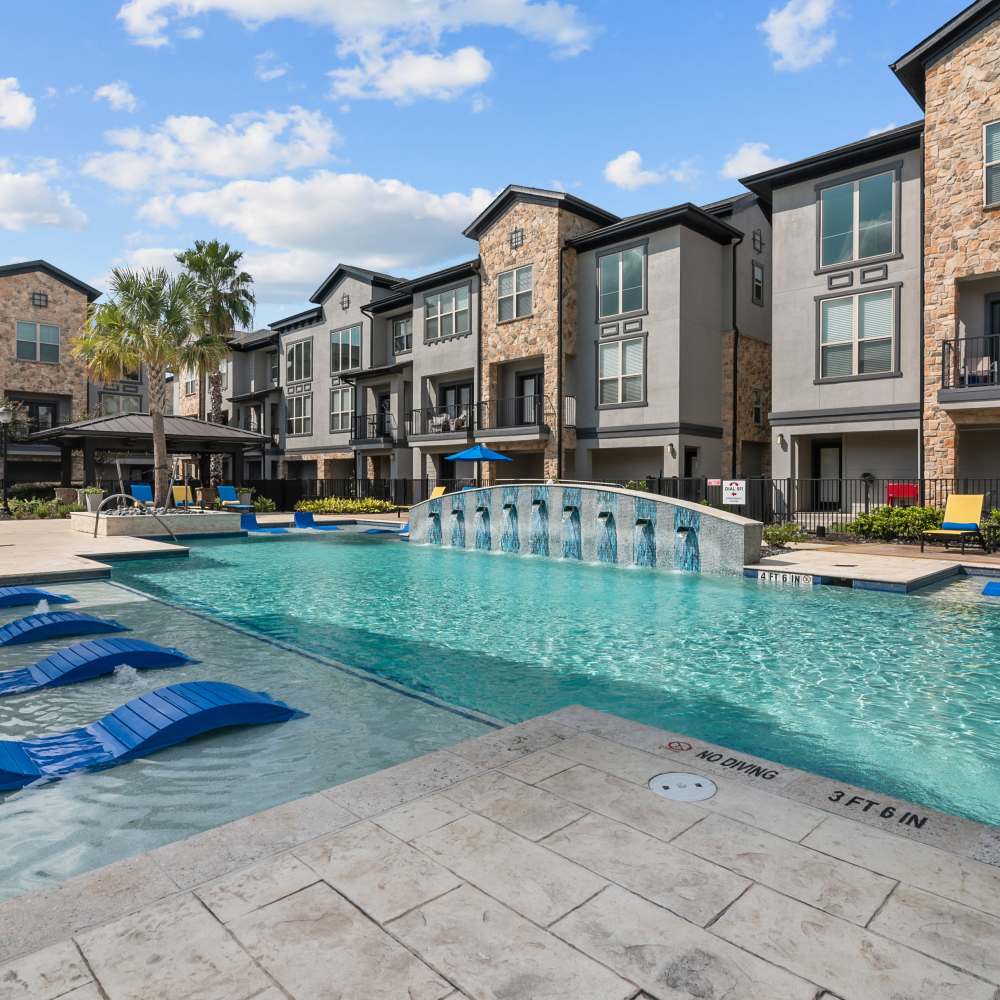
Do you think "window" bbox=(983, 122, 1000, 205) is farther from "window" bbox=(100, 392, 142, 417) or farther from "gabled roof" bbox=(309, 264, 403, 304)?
"window" bbox=(100, 392, 142, 417)

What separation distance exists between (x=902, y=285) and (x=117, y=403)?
42.3 metres

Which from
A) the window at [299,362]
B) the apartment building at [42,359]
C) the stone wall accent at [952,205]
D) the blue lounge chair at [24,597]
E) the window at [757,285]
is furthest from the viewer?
the window at [299,362]

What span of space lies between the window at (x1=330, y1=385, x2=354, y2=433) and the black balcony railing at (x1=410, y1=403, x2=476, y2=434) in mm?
5697

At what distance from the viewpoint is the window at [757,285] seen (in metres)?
Answer: 25.2

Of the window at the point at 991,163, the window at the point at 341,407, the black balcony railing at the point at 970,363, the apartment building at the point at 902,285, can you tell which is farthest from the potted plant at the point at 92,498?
the window at the point at 991,163

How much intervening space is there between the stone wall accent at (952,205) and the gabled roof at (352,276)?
78.2 feet

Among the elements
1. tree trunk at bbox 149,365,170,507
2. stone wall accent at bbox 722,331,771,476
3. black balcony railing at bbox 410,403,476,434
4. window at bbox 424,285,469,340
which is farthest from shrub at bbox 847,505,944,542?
tree trunk at bbox 149,365,170,507

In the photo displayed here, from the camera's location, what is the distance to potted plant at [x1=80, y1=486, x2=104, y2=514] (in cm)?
2343

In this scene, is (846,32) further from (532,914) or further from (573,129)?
(532,914)

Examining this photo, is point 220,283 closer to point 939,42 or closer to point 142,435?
point 142,435

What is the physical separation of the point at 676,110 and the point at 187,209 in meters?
12.9

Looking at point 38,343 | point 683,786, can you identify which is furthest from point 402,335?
point 683,786

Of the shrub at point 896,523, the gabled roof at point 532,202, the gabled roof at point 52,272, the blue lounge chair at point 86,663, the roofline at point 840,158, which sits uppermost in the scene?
the gabled roof at point 52,272

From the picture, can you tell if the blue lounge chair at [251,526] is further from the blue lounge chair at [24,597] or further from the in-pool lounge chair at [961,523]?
the in-pool lounge chair at [961,523]
